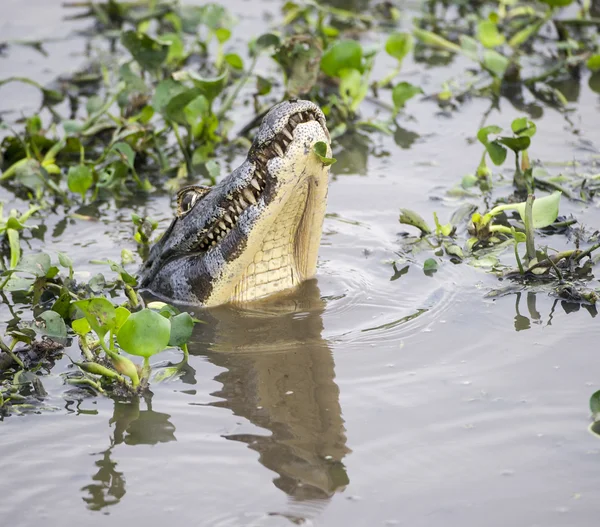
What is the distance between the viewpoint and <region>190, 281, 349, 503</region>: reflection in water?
359cm

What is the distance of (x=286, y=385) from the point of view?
4.28 m

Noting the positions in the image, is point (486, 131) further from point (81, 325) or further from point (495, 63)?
point (81, 325)

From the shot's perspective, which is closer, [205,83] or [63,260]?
Result: [63,260]

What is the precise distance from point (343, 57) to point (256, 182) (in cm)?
279

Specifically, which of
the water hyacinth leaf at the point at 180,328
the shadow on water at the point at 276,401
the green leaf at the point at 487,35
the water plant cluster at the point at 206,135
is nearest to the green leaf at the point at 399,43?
the water plant cluster at the point at 206,135

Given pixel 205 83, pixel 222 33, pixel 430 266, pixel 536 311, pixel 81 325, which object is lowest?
pixel 536 311

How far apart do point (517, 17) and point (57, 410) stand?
279 inches

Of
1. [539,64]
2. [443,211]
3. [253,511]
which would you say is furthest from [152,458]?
[539,64]

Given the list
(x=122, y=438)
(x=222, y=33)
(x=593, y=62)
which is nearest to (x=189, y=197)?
(x=122, y=438)

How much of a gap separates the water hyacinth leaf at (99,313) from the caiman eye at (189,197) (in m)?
1.31

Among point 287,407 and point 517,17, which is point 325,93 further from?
point 287,407

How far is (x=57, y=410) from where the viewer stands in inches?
162

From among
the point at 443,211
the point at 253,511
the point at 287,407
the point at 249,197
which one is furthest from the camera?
the point at 443,211

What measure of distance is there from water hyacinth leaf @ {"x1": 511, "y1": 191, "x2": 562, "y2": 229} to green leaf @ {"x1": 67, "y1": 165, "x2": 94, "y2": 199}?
2.91 meters
